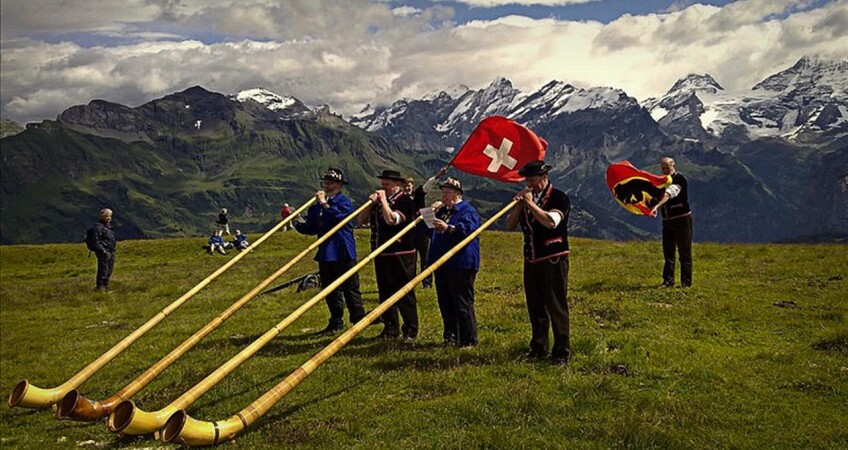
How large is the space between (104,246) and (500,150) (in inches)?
907

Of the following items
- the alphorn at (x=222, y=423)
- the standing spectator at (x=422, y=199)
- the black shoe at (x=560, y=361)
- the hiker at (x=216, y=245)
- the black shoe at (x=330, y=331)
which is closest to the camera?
the alphorn at (x=222, y=423)

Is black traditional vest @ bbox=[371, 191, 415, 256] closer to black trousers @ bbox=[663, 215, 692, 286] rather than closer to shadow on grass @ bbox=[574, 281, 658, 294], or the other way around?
shadow on grass @ bbox=[574, 281, 658, 294]

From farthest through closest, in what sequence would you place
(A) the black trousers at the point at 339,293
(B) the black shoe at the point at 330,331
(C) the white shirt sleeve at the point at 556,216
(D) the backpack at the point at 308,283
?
(D) the backpack at the point at 308,283 → (B) the black shoe at the point at 330,331 → (A) the black trousers at the point at 339,293 → (C) the white shirt sleeve at the point at 556,216

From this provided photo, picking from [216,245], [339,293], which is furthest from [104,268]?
[339,293]

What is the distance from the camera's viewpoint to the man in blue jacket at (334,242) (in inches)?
651

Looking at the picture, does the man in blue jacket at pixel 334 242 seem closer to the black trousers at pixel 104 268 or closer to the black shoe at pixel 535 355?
Result: the black shoe at pixel 535 355

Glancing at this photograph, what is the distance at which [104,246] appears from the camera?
3134 centimetres

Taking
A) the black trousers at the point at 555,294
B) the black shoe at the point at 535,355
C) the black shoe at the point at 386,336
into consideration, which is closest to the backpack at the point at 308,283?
the black shoe at the point at 386,336

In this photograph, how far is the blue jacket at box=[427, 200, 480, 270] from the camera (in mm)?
14367

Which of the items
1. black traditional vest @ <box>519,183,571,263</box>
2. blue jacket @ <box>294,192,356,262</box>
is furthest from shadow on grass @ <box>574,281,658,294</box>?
black traditional vest @ <box>519,183,571,263</box>

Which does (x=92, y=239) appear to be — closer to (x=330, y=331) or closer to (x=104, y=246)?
(x=104, y=246)

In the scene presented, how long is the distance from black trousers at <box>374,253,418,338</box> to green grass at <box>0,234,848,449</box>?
1.70 feet

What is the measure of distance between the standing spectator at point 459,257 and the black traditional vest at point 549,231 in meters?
1.61

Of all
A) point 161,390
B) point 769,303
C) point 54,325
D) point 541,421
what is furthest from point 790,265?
point 54,325
